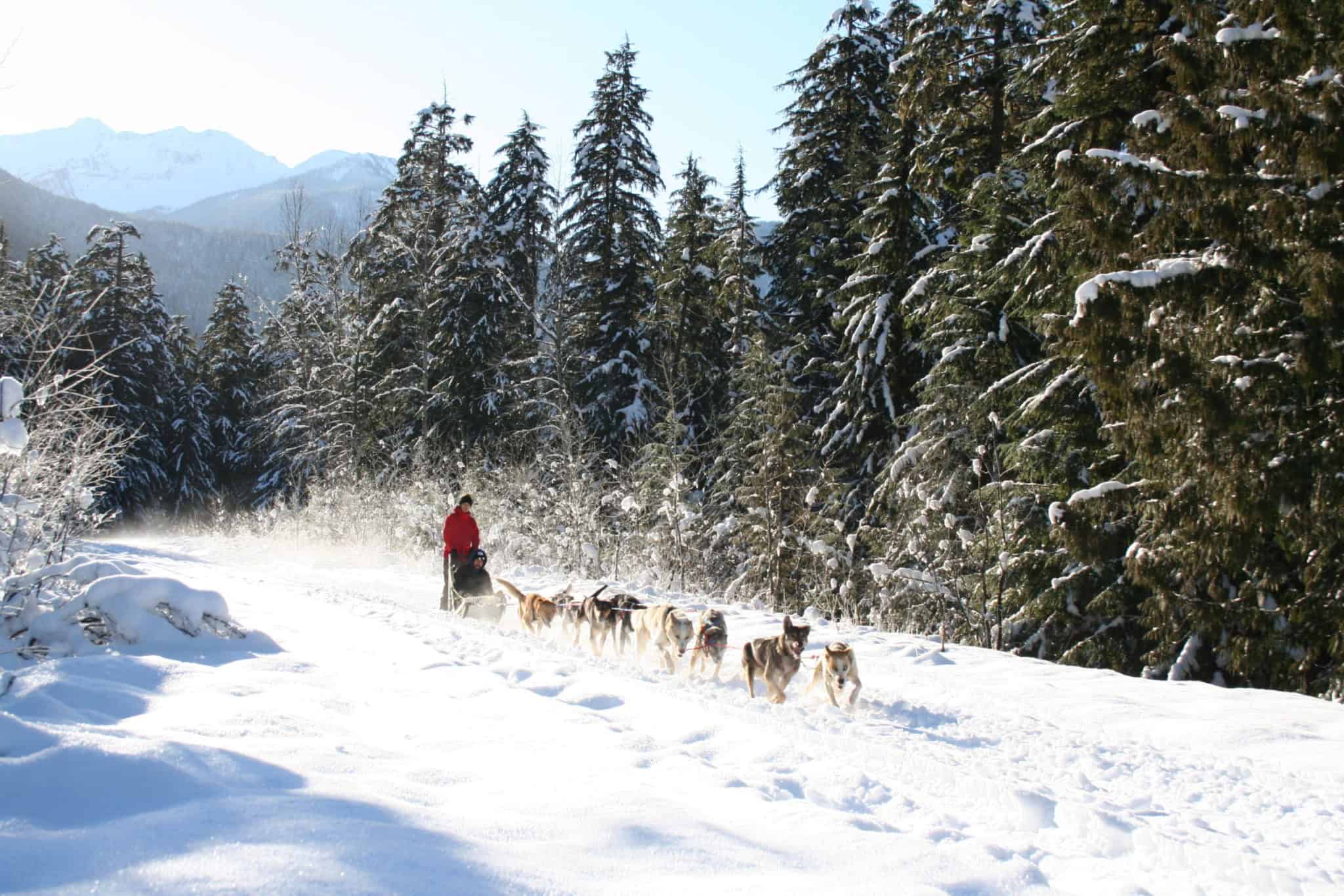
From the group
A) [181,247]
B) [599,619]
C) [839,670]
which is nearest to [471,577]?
[599,619]

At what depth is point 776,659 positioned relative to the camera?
664 centimetres

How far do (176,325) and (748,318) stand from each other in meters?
37.9

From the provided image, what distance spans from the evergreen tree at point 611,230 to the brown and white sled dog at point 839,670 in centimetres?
1775

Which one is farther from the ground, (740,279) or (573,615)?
(740,279)

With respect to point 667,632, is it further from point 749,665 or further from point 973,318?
point 973,318

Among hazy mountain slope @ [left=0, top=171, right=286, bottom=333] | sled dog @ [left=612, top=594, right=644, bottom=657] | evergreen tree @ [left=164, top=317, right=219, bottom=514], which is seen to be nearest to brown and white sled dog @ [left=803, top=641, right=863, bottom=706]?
sled dog @ [left=612, top=594, right=644, bottom=657]

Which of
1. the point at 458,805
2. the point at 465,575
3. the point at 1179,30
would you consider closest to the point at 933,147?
the point at 1179,30

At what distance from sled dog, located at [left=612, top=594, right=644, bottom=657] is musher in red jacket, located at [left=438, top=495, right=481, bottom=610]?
114 inches

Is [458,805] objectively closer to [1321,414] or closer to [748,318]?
[1321,414]

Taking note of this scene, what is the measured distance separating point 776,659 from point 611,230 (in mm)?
19732

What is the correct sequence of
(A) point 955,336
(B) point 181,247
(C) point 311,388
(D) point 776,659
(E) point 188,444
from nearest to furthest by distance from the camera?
(D) point 776,659 → (A) point 955,336 → (C) point 311,388 → (E) point 188,444 → (B) point 181,247

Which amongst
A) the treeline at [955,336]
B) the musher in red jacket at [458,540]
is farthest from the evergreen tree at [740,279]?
the musher in red jacket at [458,540]

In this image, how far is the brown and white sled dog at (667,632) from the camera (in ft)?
25.1

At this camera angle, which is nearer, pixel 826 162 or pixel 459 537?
pixel 459 537
